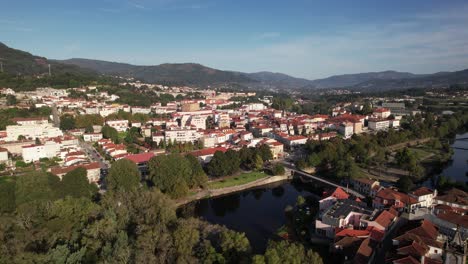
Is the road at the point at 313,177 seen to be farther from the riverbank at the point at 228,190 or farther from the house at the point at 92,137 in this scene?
the house at the point at 92,137

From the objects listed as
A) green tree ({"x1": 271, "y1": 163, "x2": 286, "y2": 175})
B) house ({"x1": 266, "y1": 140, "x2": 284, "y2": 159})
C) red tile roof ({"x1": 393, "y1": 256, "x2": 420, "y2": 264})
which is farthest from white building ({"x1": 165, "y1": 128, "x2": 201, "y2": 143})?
red tile roof ({"x1": 393, "y1": 256, "x2": 420, "y2": 264})

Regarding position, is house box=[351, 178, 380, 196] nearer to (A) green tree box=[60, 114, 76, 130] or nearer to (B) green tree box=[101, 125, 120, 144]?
(B) green tree box=[101, 125, 120, 144]

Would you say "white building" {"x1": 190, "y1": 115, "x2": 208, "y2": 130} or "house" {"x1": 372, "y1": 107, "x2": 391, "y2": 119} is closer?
"white building" {"x1": 190, "y1": 115, "x2": 208, "y2": 130}

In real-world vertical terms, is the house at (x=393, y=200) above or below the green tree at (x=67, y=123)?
below

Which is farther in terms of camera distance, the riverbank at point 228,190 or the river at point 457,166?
the river at point 457,166

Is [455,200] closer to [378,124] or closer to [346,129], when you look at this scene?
[346,129]

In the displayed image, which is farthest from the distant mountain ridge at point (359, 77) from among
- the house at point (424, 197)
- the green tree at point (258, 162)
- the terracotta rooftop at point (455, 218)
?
the terracotta rooftop at point (455, 218)

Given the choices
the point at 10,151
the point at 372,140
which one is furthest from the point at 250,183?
the point at 10,151
